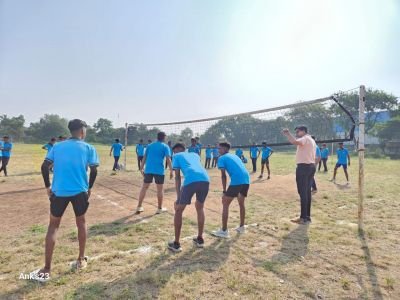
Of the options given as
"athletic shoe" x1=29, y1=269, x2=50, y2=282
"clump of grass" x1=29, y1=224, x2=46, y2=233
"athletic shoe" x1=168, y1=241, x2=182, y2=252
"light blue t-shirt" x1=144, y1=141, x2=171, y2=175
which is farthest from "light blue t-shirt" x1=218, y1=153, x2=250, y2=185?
"clump of grass" x1=29, y1=224, x2=46, y2=233

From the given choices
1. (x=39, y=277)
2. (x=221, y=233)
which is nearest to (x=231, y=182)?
(x=221, y=233)

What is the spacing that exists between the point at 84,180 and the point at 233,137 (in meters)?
10.2

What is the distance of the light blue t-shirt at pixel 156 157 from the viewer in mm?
7047

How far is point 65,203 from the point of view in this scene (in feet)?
12.8

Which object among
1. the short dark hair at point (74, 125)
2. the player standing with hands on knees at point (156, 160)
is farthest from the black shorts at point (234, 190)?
the short dark hair at point (74, 125)

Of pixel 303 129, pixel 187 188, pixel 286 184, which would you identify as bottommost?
pixel 286 184

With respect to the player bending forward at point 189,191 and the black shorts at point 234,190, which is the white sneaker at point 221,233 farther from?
the black shorts at point 234,190

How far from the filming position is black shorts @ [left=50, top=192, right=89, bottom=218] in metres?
3.87

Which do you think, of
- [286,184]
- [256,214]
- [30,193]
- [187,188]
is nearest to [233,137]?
[286,184]

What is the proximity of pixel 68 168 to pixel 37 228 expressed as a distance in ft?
9.17

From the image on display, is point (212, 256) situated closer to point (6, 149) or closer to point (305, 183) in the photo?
point (305, 183)

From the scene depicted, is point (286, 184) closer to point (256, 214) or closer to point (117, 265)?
point (256, 214)

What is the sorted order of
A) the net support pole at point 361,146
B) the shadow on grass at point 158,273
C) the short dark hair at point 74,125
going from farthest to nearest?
the net support pole at point 361,146 < the short dark hair at point 74,125 < the shadow on grass at point 158,273

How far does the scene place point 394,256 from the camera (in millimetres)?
4793
